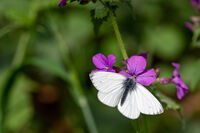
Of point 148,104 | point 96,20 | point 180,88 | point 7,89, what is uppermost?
point 96,20

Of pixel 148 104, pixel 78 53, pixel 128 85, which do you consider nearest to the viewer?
pixel 148 104

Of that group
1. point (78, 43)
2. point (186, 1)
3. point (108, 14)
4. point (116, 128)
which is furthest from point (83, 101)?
point (186, 1)

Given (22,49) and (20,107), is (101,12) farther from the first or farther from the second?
(20,107)

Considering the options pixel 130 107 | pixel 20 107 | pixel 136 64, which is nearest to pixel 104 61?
pixel 136 64

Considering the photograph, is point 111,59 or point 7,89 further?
point 7,89

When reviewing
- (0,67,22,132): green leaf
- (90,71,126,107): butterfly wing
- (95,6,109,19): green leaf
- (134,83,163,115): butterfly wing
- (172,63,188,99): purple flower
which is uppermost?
(95,6,109,19): green leaf

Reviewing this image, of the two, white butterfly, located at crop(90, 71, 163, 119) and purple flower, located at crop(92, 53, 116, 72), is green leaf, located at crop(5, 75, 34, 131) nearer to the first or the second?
purple flower, located at crop(92, 53, 116, 72)

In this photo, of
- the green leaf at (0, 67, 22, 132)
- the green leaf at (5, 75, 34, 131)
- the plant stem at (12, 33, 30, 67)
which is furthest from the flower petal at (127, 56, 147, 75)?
the green leaf at (5, 75, 34, 131)

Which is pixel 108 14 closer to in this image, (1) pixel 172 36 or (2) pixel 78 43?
(2) pixel 78 43
